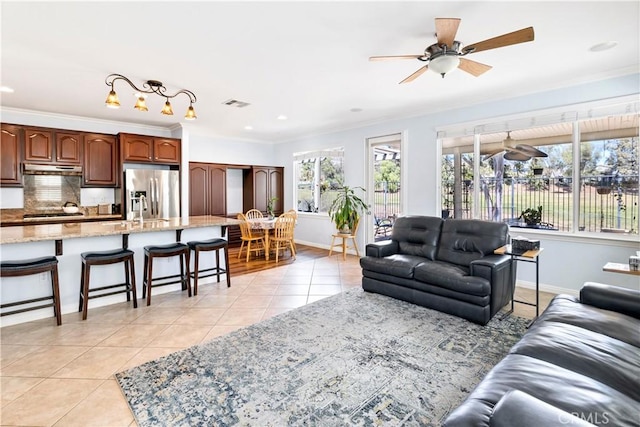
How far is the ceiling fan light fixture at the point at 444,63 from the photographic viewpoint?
2.61 meters

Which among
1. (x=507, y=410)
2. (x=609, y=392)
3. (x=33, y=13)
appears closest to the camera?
(x=507, y=410)

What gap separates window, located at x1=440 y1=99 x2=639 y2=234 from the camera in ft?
11.9

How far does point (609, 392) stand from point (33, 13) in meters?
4.25

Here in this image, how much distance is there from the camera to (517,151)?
4.36 metres

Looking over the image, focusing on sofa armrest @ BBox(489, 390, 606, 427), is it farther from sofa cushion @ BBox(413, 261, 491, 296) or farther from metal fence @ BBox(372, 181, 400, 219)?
metal fence @ BBox(372, 181, 400, 219)

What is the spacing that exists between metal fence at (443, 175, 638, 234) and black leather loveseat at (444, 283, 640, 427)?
2098 millimetres

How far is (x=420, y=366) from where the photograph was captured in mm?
2309

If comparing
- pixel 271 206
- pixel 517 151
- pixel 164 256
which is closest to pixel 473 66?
pixel 517 151

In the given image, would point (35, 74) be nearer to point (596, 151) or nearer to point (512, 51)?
point (512, 51)

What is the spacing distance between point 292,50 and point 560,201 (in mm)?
3872

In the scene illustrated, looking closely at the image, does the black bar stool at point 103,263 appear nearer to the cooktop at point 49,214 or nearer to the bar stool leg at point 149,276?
the bar stool leg at point 149,276

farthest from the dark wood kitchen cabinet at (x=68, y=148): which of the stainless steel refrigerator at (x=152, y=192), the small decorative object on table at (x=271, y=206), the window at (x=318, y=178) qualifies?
the window at (x=318, y=178)

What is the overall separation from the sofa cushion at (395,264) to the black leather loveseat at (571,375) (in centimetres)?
149

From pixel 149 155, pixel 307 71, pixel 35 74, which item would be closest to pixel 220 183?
pixel 149 155
